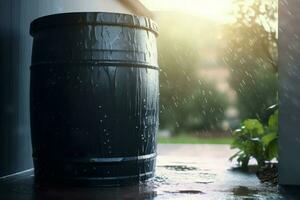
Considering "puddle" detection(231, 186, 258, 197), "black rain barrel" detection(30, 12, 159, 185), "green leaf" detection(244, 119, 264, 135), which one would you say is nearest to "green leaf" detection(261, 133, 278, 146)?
"green leaf" detection(244, 119, 264, 135)

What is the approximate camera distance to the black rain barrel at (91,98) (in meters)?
2.62

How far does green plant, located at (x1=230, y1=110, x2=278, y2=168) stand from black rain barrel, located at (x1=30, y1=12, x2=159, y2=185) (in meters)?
1.11

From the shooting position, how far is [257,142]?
11.9 ft

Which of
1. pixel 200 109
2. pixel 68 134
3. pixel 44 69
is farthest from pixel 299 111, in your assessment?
pixel 200 109

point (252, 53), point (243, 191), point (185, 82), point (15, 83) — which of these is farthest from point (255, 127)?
point (185, 82)

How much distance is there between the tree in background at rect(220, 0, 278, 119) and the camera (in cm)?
598

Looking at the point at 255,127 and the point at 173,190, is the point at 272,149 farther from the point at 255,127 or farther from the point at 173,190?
the point at 173,190

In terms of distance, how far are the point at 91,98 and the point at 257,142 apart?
63.6 inches

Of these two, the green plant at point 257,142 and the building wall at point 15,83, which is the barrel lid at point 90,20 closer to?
the building wall at point 15,83

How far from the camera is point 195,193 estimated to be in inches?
97.0

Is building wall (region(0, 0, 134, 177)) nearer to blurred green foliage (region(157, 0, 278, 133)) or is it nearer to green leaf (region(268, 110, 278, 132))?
green leaf (region(268, 110, 278, 132))

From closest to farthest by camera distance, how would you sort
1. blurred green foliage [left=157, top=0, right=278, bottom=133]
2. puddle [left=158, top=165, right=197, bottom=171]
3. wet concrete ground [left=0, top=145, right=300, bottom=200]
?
wet concrete ground [left=0, top=145, right=300, bottom=200], puddle [left=158, top=165, right=197, bottom=171], blurred green foliage [left=157, top=0, right=278, bottom=133]

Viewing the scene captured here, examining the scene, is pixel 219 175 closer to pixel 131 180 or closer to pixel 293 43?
pixel 131 180

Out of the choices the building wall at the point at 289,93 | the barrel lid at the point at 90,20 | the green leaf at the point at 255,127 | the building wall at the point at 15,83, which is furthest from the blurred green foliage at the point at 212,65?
the barrel lid at the point at 90,20
